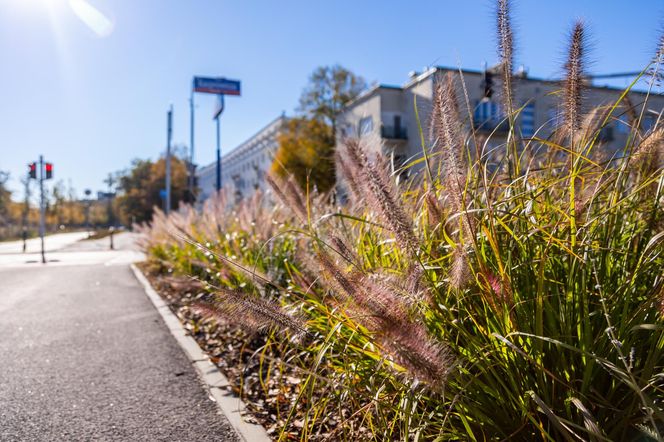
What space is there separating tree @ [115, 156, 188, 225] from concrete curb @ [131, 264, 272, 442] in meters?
50.0

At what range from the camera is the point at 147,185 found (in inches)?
2685

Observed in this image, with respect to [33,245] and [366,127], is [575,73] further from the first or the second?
[33,245]

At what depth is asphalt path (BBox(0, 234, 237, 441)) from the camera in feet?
9.28

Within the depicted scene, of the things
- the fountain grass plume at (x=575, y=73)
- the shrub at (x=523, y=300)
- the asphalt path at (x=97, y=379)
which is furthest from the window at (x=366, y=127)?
the asphalt path at (x=97, y=379)

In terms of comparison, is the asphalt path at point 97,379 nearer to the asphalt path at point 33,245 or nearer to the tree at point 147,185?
the asphalt path at point 33,245

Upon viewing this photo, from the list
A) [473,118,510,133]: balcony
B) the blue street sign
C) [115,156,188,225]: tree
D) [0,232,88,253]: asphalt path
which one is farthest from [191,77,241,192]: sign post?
[473,118,510,133]: balcony

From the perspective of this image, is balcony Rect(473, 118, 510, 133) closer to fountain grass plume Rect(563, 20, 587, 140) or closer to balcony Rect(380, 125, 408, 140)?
fountain grass plume Rect(563, 20, 587, 140)

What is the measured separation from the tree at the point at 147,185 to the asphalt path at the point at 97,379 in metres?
48.7

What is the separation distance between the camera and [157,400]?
3.29 metres

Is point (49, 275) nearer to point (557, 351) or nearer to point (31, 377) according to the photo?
point (31, 377)

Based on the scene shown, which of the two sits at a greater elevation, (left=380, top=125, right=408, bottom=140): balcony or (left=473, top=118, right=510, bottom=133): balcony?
(left=380, top=125, right=408, bottom=140): balcony

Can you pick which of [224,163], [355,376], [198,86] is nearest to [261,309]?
[355,376]

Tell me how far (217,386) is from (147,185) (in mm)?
69414

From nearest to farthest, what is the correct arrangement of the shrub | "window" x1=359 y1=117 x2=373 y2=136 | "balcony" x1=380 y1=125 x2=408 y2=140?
the shrub, "window" x1=359 y1=117 x2=373 y2=136, "balcony" x1=380 y1=125 x2=408 y2=140
